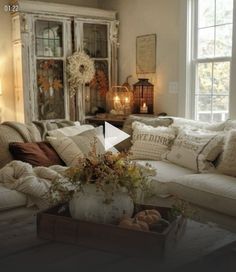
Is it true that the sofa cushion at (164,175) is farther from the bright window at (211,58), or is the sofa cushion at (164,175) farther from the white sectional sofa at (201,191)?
the bright window at (211,58)

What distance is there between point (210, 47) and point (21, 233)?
320cm

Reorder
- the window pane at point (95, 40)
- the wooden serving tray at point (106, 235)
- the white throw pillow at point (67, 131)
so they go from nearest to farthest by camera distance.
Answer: the wooden serving tray at point (106, 235)
the white throw pillow at point (67, 131)
the window pane at point (95, 40)

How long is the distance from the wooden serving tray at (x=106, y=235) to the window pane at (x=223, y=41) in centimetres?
270

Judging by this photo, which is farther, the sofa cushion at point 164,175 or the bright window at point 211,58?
the bright window at point 211,58

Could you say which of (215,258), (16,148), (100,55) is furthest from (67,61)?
(215,258)

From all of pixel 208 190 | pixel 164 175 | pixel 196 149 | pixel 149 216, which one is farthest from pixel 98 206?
pixel 196 149

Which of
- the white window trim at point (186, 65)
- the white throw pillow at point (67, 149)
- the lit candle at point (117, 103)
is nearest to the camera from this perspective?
the white throw pillow at point (67, 149)

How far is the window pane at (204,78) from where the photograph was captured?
4.39 meters

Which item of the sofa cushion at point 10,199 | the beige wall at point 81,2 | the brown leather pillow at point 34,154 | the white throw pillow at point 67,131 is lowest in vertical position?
the sofa cushion at point 10,199

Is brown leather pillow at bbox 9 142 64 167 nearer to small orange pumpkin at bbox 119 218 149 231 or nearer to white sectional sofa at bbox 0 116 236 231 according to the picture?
white sectional sofa at bbox 0 116 236 231

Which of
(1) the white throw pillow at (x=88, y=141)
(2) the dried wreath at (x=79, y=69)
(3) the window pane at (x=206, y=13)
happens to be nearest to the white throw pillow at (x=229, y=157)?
(1) the white throw pillow at (x=88, y=141)

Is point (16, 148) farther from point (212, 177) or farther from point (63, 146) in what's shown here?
point (212, 177)

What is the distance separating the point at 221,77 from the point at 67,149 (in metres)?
1.92

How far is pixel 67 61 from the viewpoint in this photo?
5117mm
